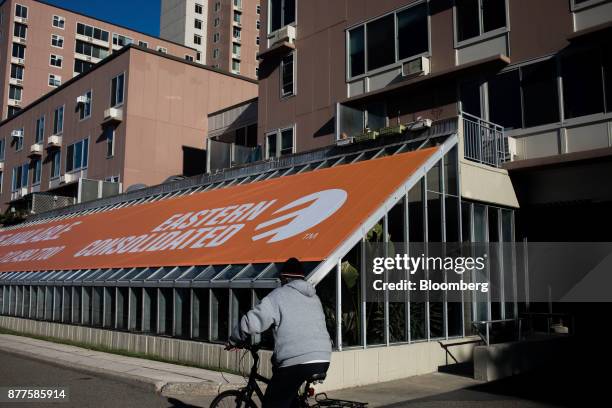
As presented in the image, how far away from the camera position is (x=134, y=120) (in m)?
34.3

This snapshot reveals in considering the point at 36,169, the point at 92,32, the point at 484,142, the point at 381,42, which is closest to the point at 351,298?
the point at 484,142

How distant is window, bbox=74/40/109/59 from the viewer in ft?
254

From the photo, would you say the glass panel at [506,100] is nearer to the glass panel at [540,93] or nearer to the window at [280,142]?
the glass panel at [540,93]

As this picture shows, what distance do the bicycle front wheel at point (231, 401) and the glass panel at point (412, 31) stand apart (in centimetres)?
1657

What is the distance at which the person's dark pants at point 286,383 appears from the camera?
6.15 meters

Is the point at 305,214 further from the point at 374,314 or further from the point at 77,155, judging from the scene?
the point at 77,155

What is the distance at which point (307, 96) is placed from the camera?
977 inches

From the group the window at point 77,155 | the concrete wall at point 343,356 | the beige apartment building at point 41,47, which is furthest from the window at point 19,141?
the concrete wall at point 343,356

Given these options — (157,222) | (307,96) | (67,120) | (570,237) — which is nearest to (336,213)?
(157,222)

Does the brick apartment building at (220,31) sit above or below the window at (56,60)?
above

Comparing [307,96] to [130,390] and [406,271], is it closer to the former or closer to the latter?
[406,271]

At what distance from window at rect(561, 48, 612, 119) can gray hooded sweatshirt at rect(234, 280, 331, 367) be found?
13595 millimetres

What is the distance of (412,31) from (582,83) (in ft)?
20.7

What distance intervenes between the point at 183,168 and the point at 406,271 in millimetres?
24243
